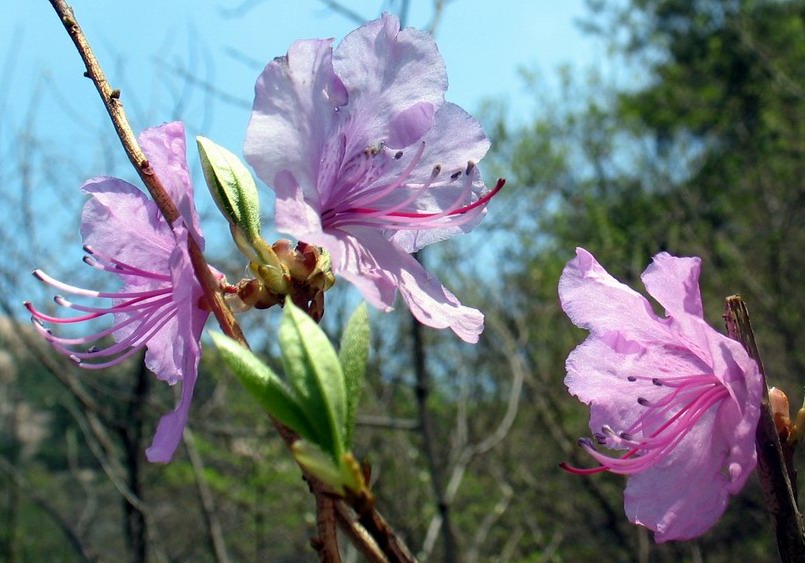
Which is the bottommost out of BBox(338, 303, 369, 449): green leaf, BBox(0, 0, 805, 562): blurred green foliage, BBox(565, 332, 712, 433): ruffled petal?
BBox(0, 0, 805, 562): blurred green foliage

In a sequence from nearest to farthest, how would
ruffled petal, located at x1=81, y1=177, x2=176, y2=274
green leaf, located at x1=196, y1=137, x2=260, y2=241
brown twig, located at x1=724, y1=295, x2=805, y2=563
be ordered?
brown twig, located at x1=724, y1=295, x2=805, y2=563 → green leaf, located at x1=196, y1=137, x2=260, y2=241 → ruffled petal, located at x1=81, y1=177, x2=176, y2=274

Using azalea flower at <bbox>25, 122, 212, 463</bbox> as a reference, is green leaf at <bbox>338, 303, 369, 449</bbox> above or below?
above

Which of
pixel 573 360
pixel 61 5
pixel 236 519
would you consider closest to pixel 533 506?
pixel 236 519

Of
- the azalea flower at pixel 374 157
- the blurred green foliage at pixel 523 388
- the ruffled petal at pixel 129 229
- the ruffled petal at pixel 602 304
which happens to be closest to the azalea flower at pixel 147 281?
the ruffled petal at pixel 129 229

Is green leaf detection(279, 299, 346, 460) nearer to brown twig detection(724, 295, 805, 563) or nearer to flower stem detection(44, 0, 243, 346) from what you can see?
flower stem detection(44, 0, 243, 346)

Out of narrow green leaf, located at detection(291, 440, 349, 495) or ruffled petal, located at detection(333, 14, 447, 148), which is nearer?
narrow green leaf, located at detection(291, 440, 349, 495)

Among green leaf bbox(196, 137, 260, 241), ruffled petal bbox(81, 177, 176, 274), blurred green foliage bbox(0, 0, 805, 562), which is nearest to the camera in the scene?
green leaf bbox(196, 137, 260, 241)

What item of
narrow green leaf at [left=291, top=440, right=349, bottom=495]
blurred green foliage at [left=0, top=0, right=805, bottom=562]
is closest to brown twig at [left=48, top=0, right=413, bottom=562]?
narrow green leaf at [left=291, top=440, right=349, bottom=495]
